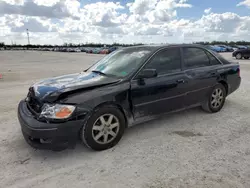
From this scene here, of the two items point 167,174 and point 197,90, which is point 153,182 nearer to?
point 167,174

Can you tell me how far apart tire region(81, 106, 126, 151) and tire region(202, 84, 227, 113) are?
7.34 ft

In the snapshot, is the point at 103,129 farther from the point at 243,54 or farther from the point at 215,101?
the point at 243,54

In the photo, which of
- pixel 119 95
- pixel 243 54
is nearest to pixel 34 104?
pixel 119 95

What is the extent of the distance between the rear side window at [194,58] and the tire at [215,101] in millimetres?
626

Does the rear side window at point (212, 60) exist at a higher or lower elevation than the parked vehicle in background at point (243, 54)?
lower

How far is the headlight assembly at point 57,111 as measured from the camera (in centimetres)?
267

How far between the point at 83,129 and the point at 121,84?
0.89m

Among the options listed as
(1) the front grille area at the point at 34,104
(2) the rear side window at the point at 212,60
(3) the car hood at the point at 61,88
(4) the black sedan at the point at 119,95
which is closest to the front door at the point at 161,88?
(4) the black sedan at the point at 119,95

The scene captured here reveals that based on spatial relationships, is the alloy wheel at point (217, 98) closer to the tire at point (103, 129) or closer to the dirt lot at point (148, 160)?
the dirt lot at point (148, 160)

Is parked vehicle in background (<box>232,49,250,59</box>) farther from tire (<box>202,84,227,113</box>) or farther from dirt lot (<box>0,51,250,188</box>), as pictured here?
dirt lot (<box>0,51,250,188</box>)

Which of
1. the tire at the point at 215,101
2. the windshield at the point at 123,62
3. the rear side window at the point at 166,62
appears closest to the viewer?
the windshield at the point at 123,62

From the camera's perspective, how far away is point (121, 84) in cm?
315

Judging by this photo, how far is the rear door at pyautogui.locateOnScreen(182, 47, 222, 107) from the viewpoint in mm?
4004

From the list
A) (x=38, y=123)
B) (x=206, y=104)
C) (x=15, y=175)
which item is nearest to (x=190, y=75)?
(x=206, y=104)
